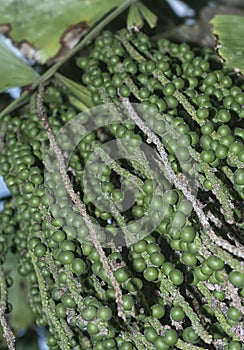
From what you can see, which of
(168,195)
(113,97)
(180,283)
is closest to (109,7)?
(113,97)

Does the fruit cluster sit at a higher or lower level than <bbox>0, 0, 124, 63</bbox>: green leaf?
lower

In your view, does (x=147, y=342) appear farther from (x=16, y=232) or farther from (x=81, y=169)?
(x=16, y=232)

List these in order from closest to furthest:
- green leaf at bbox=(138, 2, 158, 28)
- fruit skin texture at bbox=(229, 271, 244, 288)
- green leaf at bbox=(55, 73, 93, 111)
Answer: fruit skin texture at bbox=(229, 271, 244, 288)
green leaf at bbox=(55, 73, 93, 111)
green leaf at bbox=(138, 2, 158, 28)

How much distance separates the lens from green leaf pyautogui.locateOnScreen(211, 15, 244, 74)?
1.12 meters

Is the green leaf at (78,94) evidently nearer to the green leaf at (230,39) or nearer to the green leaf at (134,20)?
the green leaf at (134,20)

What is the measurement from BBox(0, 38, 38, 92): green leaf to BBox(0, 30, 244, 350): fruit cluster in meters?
0.13

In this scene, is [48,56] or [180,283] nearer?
[180,283]

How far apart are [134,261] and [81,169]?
0.24m

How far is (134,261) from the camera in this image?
97 cm

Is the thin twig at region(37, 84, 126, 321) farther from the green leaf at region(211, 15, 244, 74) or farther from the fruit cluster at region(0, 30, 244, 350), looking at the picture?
the green leaf at region(211, 15, 244, 74)

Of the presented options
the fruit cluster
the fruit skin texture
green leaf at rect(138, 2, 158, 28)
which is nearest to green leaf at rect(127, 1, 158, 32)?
green leaf at rect(138, 2, 158, 28)

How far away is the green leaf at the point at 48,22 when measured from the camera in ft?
4.48

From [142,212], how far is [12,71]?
0.54 m

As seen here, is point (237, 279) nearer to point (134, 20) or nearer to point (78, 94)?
point (78, 94)
